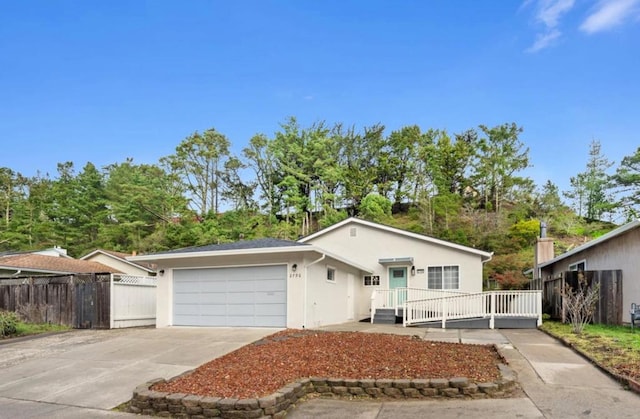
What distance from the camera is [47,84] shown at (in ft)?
61.4

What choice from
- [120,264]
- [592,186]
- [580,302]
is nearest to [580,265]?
[580,302]

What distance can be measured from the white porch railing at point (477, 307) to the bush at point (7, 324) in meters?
12.1

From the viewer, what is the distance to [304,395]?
6328 mm

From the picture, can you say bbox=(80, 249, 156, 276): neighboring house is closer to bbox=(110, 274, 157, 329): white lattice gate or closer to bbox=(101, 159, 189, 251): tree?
bbox=(101, 159, 189, 251): tree

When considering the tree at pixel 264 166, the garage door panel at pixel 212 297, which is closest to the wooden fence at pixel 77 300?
the garage door panel at pixel 212 297

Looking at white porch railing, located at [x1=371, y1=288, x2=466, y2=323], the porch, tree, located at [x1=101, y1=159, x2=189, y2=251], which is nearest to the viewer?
the porch

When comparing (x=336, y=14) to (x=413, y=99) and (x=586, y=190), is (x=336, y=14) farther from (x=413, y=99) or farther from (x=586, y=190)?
(x=586, y=190)

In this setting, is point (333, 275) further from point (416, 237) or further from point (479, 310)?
point (416, 237)

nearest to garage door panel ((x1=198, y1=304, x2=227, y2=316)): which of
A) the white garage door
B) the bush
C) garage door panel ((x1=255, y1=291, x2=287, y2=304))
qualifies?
the white garage door

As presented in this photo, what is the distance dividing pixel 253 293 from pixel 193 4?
994cm

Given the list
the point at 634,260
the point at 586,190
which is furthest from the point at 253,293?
the point at 586,190

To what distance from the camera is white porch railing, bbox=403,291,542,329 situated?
13.8 metres

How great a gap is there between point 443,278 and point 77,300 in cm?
1384

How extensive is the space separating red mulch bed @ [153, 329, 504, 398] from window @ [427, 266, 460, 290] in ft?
29.1
